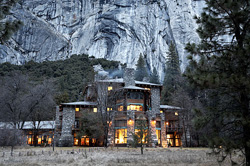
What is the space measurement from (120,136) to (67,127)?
8.89 meters

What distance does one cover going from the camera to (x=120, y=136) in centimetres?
3309

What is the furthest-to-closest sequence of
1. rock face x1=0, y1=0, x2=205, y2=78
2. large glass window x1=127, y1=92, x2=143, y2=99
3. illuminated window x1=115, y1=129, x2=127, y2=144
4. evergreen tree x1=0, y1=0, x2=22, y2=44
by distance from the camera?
1. rock face x1=0, y1=0, x2=205, y2=78
2. large glass window x1=127, y1=92, x2=143, y2=99
3. illuminated window x1=115, y1=129, x2=127, y2=144
4. evergreen tree x1=0, y1=0, x2=22, y2=44

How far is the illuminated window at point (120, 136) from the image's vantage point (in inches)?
1288

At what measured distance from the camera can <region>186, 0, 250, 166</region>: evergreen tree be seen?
8656 millimetres

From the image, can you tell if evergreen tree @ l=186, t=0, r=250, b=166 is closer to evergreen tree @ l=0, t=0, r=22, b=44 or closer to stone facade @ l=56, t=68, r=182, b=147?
evergreen tree @ l=0, t=0, r=22, b=44

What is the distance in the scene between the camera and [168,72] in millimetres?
61469

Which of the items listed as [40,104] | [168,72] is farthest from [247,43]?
[168,72]

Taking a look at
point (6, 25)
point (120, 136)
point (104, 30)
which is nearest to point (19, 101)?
point (120, 136)

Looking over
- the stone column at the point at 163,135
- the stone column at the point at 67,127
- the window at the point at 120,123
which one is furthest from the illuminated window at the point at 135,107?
the stone column at the point at 67,127

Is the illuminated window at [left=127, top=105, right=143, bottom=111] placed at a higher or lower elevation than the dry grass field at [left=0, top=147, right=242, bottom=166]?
higher

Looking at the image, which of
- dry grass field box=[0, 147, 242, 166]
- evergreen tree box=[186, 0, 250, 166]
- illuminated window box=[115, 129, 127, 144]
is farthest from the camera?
illuminated window box=[115, 129, 127, 144]

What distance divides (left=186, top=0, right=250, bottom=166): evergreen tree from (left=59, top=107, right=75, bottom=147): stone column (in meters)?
28.9

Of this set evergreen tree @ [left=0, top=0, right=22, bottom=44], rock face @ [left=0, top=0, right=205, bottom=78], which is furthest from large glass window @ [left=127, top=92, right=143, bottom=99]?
rock face @ [left=0, top=0, right=205, bottom=78]

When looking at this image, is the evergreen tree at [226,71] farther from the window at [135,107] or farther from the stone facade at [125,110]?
the window at [135,107]
